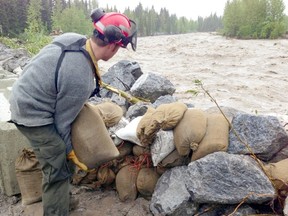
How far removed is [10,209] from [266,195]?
2.42m

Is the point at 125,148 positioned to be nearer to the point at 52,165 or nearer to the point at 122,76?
the point at 52,165

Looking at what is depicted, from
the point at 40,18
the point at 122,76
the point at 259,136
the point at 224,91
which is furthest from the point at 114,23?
the point at 40,18

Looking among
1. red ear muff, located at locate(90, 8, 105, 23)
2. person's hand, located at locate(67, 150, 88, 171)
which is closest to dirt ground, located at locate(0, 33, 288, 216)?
person's hand, located at locate(67, 150, 88, 171)

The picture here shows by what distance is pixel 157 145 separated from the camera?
295cm

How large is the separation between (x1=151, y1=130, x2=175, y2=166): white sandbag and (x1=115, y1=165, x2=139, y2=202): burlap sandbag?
0.39m

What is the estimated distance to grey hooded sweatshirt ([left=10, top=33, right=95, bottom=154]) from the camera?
2.25 metres

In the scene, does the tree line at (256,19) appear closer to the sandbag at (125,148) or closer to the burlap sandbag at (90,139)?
the sandbag at (125,148)

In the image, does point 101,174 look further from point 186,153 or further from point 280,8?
point 280,8

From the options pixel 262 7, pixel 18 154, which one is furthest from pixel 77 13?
pixel 18 154

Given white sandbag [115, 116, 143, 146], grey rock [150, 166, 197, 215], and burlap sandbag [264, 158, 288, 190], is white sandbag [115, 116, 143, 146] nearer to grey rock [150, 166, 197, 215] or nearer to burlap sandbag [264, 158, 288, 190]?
grey rock [150, 166, 197, 215]

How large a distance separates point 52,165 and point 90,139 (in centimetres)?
36

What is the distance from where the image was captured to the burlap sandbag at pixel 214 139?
274 centimetres

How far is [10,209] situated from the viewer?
317 cm

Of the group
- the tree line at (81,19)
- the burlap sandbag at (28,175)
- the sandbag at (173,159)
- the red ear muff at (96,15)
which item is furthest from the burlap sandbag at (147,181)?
the tree line at (81,19)
